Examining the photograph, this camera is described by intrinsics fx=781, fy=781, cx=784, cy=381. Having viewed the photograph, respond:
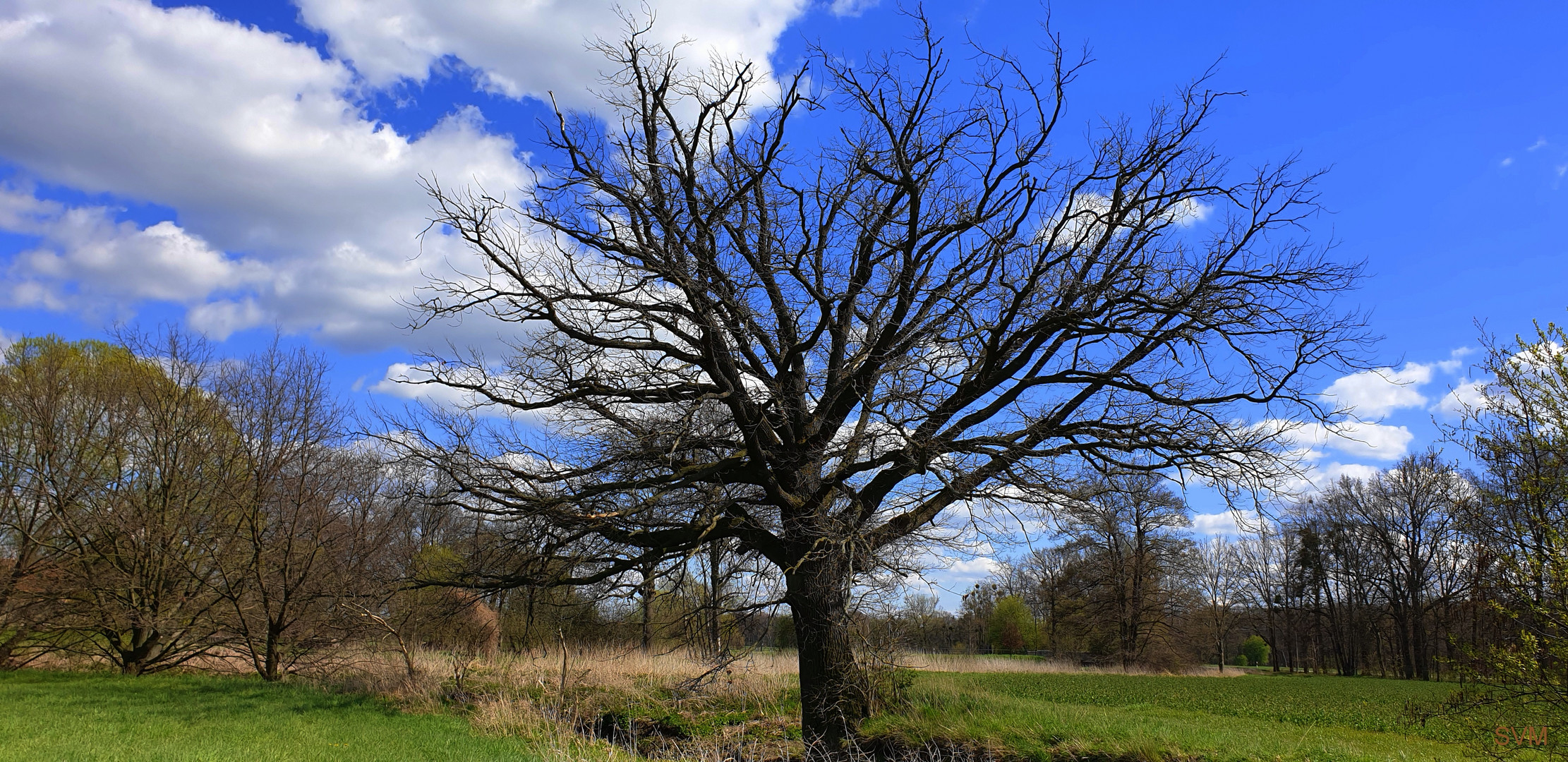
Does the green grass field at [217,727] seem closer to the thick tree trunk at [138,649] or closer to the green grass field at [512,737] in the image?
the green grass field at [512,737]

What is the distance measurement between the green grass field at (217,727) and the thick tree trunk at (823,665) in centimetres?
403

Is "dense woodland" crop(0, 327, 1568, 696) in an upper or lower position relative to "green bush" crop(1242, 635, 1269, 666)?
upper

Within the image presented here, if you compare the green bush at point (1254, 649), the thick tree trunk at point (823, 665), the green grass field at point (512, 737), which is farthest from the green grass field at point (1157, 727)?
the green bush at point (1254, 649)

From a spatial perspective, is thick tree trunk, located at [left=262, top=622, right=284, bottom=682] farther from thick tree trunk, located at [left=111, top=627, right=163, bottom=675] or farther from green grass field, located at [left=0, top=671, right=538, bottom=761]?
thick tree trunk, located at [left=111, top=627, right=163, bottom=675]

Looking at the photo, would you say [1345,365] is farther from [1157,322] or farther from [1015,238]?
[1015,238]

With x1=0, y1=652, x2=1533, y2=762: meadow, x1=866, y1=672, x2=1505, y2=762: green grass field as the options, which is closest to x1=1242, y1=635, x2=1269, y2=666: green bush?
x1=0, y1=652, x2=1533, y2=762: meadow

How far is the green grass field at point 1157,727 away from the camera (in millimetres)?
9398

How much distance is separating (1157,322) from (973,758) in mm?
6685

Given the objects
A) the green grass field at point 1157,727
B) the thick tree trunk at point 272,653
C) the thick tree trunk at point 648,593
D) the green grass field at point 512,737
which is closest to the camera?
the green grass field at point 512,737

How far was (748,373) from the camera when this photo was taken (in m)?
12.7

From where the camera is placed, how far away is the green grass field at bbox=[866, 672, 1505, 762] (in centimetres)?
940

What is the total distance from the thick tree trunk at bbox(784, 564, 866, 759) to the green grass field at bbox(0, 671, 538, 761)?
4.03 metres

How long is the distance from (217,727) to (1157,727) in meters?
13.3

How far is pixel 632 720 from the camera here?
1273 cm
